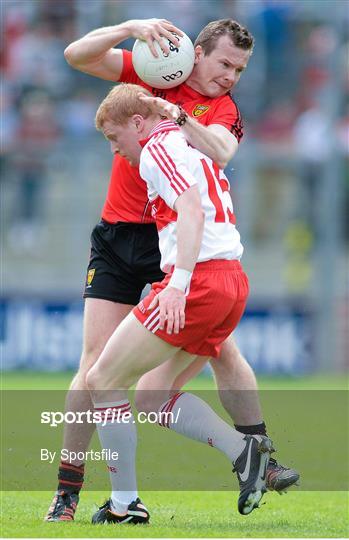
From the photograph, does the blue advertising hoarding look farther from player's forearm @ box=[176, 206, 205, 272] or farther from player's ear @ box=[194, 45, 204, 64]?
player's forearm @ box=[176, 206, 205, 272]

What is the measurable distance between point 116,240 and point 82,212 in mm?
10582

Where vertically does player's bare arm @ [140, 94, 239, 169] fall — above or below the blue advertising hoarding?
above

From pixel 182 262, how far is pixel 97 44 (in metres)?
1.42

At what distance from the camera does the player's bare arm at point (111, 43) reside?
220 inches

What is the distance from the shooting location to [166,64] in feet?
18.3

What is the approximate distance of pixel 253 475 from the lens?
5.36 meters

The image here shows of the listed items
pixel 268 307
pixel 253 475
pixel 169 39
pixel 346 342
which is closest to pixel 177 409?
pixel 253 475

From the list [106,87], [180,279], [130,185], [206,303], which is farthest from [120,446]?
[106,87]

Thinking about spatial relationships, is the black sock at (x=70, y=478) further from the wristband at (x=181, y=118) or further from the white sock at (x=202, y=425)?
the wristband at (x=181, y=118)

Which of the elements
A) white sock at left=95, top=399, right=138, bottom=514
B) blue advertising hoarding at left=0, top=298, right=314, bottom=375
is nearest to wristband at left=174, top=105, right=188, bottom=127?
white sock at left=95, top=399, right=138, bottom=514

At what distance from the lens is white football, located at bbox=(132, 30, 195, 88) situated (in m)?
5.55

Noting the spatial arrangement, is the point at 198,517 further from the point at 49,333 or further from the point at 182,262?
the point at 49,333

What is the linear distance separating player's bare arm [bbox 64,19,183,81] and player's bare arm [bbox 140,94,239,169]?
1.40 feet

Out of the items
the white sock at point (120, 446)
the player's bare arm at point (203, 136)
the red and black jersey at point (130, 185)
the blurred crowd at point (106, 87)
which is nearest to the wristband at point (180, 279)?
the player's bare arm at point (203, 136)
